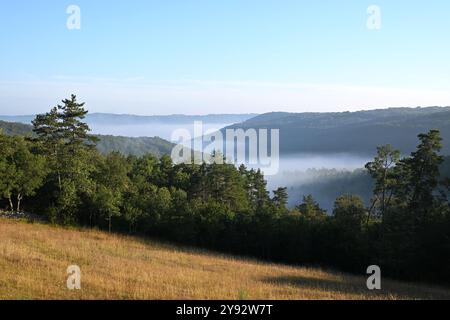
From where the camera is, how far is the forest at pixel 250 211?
37.3 m

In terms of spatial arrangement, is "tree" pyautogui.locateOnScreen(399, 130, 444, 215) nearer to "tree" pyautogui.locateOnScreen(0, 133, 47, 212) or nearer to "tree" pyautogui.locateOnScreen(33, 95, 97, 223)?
"tree" pyautogui.locateOnScreen(33, 95, 97, 223)

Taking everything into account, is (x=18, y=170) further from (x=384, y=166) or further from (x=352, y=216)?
(x=384, y=166)

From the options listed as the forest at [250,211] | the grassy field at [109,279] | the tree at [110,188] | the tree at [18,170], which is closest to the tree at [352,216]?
the forest at [250,211]

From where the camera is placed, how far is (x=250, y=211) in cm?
4981

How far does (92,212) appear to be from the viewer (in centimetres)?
4862

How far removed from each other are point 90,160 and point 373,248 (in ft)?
124

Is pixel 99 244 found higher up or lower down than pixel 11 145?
lower down

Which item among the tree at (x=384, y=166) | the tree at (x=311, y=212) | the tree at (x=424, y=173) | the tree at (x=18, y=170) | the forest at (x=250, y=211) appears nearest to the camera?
the forest at (x=250, y=211)

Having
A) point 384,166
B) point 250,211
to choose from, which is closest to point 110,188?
point 250,211

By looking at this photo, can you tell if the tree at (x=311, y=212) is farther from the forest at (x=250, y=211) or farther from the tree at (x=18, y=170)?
the tree at (x=18, y=170)

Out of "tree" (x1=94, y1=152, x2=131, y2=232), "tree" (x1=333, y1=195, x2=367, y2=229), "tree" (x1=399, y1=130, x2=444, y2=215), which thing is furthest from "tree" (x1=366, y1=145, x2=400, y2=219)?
"tree" (x1=94, y1=152, x2=131, y2=232)

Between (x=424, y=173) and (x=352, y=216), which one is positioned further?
(x=352, y=216)
